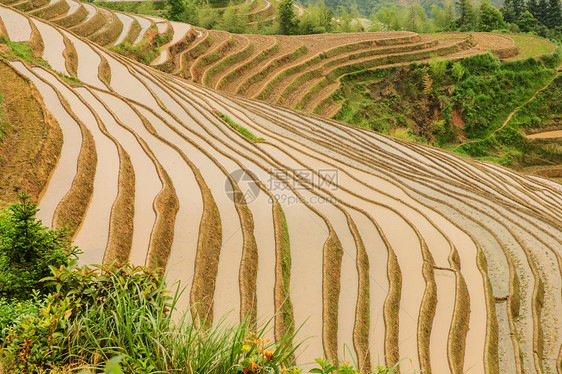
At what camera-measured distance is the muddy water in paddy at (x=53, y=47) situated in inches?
→ 539

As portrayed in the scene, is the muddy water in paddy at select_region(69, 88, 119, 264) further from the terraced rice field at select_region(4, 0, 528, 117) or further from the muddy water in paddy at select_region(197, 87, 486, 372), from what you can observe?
the terraced rice field at select_region(4, 0, 528, 117)

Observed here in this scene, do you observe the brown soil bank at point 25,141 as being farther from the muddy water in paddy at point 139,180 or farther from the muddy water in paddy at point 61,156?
the muddy water in paddy at point 139,180

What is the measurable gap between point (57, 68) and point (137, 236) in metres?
8.86

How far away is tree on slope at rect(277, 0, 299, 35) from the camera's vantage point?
3414 cm

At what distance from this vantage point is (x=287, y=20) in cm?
3444

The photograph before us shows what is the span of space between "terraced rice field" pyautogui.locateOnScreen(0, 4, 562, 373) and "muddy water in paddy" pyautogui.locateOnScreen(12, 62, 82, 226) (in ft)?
0.13

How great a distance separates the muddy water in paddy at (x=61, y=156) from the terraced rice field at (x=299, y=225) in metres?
0.04

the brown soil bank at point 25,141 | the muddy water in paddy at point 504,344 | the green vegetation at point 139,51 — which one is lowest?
the muddy water in paddy at point 504,344

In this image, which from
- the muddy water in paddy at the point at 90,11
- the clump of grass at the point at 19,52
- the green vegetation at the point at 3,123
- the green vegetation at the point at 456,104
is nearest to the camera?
the green vegetation at the point at 3,123

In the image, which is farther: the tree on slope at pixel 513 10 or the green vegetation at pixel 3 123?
the tree on slope at pixel 513 10

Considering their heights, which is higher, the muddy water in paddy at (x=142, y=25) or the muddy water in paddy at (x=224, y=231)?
the muddy water in paddy at (x=142, y=25)

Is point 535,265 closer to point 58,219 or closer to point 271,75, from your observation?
point 58,219

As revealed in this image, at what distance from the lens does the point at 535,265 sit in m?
10.9

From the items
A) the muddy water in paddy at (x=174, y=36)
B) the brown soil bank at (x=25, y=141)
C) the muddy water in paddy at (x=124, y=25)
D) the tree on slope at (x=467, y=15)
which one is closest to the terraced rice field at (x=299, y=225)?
the brown soil bank at (x=25, y=141)
